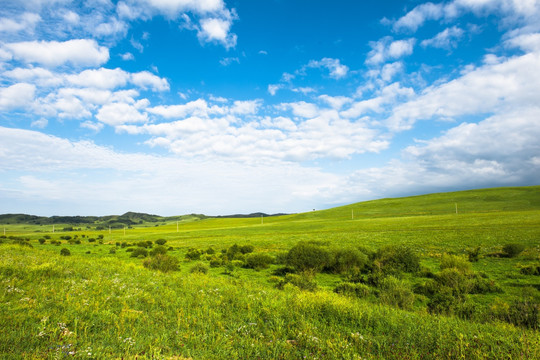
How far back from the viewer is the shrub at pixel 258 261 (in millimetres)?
23000

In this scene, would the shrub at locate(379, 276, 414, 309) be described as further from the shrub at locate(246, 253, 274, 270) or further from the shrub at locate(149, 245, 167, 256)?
the shrub at locate(149, 245, 167, 256)

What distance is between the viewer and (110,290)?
10602 mm

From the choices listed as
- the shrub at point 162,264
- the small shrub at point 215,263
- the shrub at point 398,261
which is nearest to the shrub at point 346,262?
the shrub at point 398,261

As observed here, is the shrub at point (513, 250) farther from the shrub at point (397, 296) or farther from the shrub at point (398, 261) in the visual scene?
the shrub at point (397, 296)

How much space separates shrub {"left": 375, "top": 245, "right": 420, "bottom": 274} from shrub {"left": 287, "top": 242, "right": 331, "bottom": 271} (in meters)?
3.98

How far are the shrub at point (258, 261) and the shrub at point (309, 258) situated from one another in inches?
110

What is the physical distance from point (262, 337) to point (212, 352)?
4.53ft

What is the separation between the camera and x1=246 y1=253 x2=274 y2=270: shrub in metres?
23.0

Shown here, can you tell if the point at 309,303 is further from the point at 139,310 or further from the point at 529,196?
the point at 529,196

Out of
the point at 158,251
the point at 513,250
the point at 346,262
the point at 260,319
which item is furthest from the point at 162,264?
the point at 513,250

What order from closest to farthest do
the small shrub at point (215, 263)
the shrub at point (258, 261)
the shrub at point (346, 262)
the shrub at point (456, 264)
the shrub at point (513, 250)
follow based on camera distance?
the shrub at point (456, 264) < the shrub at point (346, 262) < the shrub at point (513, 250) < the shrub at point (258, 261) < the small shrub at point (215, 263)

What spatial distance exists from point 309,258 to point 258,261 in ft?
17.3

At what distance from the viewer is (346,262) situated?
2002 centimetres

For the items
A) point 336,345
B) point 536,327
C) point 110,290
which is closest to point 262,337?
point 336,345
